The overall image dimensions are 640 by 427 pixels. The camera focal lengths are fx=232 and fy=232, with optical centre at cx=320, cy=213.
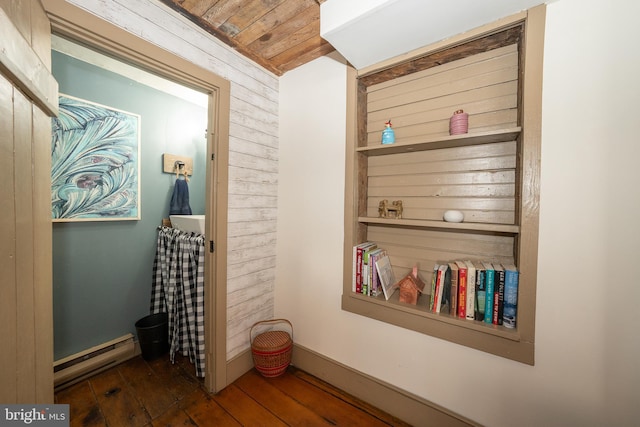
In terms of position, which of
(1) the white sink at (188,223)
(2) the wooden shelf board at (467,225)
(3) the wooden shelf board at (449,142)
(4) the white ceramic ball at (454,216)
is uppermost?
(3) the wooden shelf board at (449,142)

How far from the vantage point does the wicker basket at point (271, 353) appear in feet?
5.49

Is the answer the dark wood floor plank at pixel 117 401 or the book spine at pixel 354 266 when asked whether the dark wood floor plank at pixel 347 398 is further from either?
the dark wood floor plank at pixel 117 401

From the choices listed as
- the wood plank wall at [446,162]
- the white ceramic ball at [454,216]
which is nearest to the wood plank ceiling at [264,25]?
the wood plank wall at [446,162]

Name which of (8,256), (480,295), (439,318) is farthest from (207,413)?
(480,295)

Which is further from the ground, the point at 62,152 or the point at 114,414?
the point at 62,152

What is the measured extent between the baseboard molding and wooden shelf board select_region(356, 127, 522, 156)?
146 cm

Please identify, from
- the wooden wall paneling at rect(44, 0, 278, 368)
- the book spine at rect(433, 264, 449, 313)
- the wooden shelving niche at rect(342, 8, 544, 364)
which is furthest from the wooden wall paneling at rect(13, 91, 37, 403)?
the book spine at rect(433, 264, 449, 313)

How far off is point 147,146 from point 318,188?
65.4 inches

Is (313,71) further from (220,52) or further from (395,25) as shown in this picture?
(395,25)

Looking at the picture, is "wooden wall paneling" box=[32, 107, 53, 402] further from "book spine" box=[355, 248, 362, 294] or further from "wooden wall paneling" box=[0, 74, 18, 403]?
"book spine" box=[355, 248, 362, 294]

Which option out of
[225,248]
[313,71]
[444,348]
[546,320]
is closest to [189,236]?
[225,248]

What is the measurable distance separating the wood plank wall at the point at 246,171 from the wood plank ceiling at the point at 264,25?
0.08m

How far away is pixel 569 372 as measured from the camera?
3.32 feet

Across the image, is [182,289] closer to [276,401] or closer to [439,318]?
[276,401]
